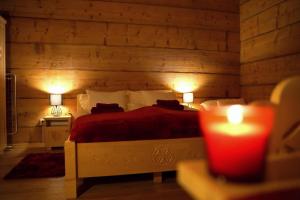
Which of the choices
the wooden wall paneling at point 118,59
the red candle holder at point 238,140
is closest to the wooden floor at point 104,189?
the red candle holder at point 238,140

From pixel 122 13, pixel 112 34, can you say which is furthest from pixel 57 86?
pixel 122 13

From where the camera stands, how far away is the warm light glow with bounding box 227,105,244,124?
0.41m

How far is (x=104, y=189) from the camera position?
7.14 feet

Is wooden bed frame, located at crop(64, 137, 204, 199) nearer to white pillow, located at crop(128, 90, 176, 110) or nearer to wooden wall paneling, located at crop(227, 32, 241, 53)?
white pillow, located at crop(128, 90, 176, 110)

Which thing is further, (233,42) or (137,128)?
(233,42)

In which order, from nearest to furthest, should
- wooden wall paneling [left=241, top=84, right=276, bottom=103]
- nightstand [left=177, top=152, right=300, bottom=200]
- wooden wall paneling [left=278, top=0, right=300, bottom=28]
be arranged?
nightstand [left=177, top=152, right=300, bottom=200], wooden wall paneling [left=278, top=0, right=300, bottom=28], wooden wall paneling [left=241, top=84, right=276, bottom=103]

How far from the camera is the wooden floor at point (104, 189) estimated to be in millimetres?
2002

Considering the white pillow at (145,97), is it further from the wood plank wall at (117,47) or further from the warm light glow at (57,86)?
the warm light glow at (57,86)

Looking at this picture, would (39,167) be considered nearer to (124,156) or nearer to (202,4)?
(124,156)

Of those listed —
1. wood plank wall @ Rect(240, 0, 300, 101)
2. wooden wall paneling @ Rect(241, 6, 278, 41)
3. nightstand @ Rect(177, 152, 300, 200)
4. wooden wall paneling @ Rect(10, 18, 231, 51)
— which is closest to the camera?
nightstand @ Rect(177, 152, 300, 200)

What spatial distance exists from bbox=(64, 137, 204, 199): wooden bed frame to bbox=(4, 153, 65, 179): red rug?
634 millimetres

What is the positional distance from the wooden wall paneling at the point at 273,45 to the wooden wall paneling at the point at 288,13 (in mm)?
83

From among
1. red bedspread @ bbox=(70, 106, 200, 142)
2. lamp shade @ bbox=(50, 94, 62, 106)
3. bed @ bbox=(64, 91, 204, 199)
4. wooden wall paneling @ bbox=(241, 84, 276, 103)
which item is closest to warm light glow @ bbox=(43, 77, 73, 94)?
lamp shade @ bbox=(50, 94, 62, 106)

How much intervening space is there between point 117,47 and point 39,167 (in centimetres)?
228
